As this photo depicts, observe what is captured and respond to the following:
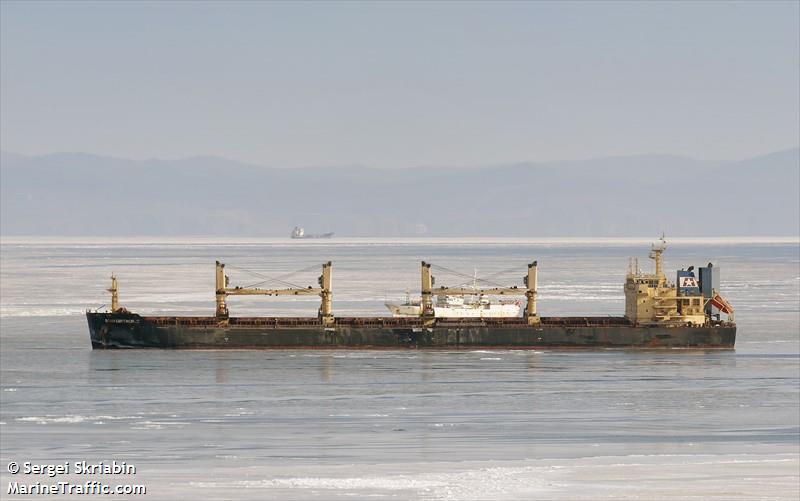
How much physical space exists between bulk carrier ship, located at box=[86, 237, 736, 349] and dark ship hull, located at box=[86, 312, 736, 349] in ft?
0.18

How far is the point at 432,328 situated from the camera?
7819 cm

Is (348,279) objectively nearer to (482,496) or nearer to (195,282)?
(195,282)

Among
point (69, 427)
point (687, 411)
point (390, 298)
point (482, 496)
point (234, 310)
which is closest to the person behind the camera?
point (482, 496)

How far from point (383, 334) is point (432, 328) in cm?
299

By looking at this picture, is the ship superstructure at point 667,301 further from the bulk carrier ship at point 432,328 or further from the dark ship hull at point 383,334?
the dark ship hull at point 383,334

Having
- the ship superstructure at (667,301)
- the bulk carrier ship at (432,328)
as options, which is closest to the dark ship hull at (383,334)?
the bulk carrier ship at (432,328)

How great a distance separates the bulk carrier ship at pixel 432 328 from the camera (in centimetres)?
7619

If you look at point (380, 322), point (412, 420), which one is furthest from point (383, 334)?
point (412, 420)

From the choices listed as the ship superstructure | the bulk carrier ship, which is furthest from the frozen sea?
the ship superstructure

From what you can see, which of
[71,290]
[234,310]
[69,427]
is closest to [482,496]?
[69,427]

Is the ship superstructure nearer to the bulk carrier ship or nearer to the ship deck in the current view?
the bulk carrier ship

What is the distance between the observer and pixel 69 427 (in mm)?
43656

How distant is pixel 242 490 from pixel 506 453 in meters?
8.97

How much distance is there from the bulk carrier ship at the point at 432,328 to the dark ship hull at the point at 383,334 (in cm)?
6
